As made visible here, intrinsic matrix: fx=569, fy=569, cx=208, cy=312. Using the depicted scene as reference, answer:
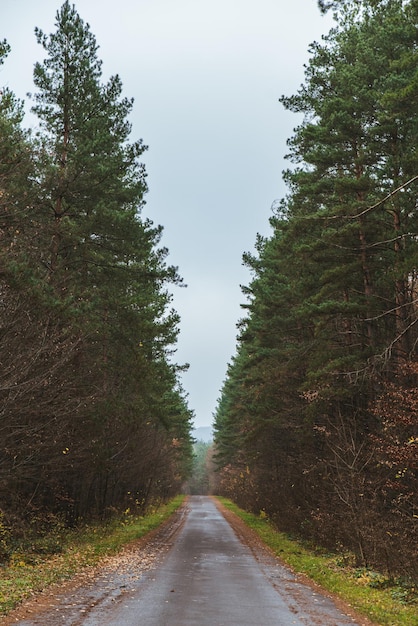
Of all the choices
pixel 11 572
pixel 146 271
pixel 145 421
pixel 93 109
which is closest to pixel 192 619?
pixel 11 572

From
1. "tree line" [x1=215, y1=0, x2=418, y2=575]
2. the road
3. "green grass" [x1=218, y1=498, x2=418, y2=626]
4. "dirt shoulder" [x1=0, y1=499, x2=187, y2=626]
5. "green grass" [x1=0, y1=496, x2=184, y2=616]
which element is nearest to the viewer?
the road

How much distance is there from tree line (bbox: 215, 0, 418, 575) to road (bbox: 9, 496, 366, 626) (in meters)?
2.83

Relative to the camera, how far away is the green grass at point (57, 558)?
1052 cm

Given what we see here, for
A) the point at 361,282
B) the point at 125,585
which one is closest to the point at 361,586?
the point at 125,585

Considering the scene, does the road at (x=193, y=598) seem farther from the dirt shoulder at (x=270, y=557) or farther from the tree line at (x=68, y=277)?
the tree line at (x=68, y=277)

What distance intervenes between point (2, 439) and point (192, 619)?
279 inches

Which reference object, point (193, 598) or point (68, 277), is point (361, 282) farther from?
point (193, 598)

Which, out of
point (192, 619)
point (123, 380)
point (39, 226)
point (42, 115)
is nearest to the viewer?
point (192, 619)

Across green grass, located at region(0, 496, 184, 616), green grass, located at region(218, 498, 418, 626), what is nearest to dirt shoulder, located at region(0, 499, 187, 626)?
green grass, located at region(0, 496, 184, 616)

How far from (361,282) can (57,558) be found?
12880 millimetres

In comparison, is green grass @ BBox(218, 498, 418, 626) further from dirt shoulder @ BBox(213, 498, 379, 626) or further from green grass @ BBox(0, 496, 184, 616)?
green grass @ BBox(0, 496, 184, 616)

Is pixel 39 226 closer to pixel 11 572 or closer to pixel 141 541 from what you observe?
pixel 11 572

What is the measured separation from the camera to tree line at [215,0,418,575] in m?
14.1

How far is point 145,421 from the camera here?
32.3 meters
